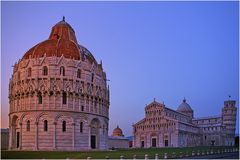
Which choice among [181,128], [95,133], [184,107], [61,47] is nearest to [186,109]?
[184,107]

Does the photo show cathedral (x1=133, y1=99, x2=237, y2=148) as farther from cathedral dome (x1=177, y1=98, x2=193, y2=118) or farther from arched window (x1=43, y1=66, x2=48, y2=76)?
arched window (x1=43, y1=66, x2=48, y2=76)

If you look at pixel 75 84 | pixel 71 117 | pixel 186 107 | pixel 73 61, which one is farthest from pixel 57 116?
pixel 186 107

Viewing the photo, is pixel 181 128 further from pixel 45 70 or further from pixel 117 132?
pixel 45 70

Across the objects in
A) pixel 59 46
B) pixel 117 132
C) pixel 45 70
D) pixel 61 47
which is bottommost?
pixel 117 132

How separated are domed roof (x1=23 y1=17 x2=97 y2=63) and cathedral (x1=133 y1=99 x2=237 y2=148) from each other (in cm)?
3878

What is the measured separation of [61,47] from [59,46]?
394mm

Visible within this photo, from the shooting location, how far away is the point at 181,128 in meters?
92.2

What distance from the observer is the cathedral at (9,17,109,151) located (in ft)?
168

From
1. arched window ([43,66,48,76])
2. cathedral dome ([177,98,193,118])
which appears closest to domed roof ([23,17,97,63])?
arched window ([43,66,48,76])

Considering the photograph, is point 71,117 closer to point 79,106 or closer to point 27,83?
point 79,106

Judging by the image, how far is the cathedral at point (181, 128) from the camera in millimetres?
91306

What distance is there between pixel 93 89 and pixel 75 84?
3.54 m

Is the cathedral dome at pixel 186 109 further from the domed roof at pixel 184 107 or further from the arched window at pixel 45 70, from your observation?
the arched window at pixel 45 70

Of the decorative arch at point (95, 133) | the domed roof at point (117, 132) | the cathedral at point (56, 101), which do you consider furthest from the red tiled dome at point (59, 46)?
the domed roof at point (117, 132)
